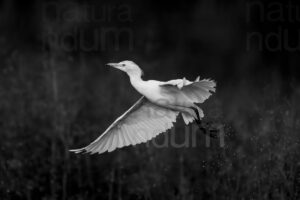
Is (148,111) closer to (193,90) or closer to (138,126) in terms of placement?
(138,126)

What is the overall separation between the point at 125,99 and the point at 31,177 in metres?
2.24

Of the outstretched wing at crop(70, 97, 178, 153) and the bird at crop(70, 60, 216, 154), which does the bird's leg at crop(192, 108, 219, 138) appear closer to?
the bird at crop(70, 60, 216, 154)

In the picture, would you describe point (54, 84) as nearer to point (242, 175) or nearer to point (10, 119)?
point (10, 119)

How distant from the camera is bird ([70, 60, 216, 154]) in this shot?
8.82 meters

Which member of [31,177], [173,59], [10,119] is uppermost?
[173,59]

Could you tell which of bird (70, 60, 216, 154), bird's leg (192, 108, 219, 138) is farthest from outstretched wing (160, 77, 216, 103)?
bird's leg (192, 108, 219, 138)

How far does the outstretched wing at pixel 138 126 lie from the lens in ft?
31.1

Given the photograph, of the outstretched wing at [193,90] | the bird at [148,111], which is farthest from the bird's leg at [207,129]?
the outstretched wing at [193,90]

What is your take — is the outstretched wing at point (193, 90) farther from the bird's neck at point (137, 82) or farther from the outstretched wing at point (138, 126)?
the outstretched wing at point (138, 126)

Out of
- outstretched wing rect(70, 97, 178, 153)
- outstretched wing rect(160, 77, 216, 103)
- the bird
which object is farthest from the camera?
outstretched wing rect(70, 97, 178, 153)

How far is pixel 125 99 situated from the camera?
13.4 meters

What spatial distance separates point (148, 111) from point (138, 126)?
0.21 m

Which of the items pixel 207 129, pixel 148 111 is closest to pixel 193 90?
pixel 207 129

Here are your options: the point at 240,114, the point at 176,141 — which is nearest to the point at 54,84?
the point at 176,141
